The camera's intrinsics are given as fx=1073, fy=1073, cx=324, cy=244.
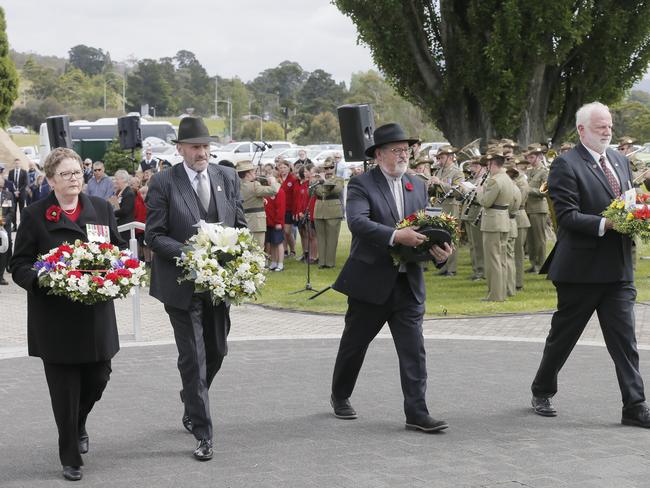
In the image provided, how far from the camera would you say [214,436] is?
7.31 meters

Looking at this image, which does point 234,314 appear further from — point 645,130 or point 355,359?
point 645,130

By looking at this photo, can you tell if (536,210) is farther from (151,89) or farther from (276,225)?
(151,89)

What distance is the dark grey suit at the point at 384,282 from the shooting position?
24.3 ft

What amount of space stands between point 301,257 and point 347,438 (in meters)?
15.0

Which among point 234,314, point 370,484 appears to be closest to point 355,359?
point 370,484

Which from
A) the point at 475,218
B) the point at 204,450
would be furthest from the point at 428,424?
the point at 475,218

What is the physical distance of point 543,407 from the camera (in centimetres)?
782

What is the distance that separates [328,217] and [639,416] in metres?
12.9

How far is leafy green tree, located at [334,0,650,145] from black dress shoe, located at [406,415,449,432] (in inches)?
652

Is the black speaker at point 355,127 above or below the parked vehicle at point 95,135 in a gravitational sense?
below

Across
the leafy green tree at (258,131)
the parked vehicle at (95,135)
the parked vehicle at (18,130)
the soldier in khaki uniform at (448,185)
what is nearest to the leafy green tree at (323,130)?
the leafy green tree at (258,131)

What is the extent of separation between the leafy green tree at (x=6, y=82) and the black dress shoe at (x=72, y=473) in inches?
1806

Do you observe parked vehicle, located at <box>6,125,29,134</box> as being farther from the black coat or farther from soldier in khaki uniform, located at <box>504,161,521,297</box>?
the black coat

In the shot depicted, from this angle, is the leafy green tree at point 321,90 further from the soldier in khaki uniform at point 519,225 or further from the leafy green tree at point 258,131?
the soldier in khaki uniform at point 519,225
